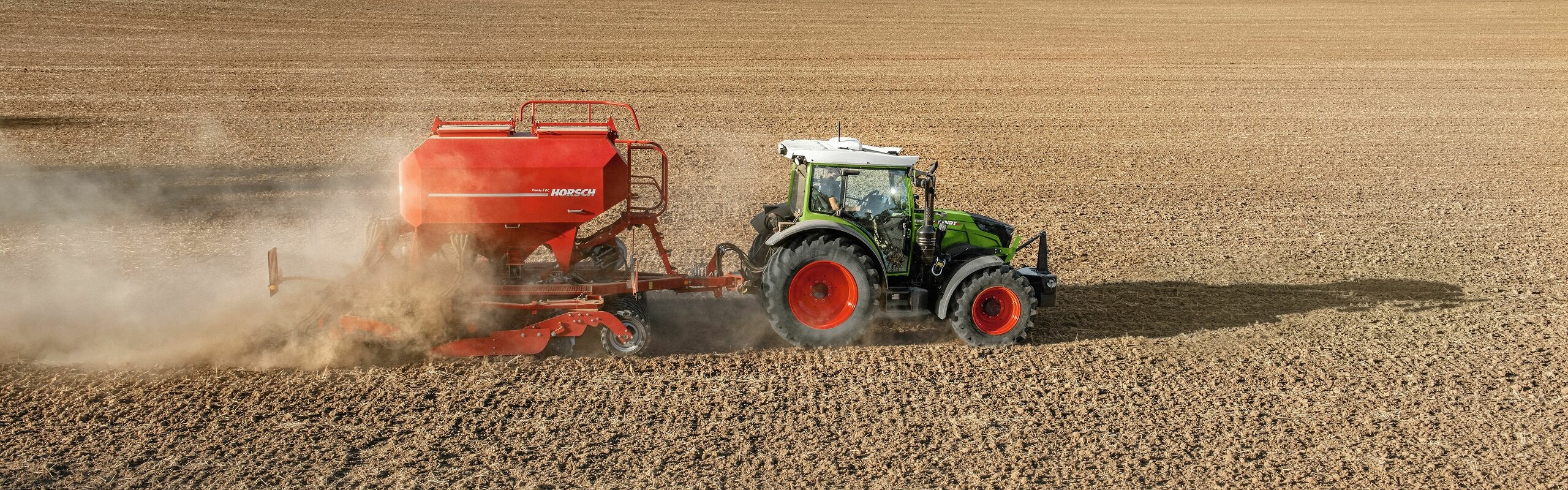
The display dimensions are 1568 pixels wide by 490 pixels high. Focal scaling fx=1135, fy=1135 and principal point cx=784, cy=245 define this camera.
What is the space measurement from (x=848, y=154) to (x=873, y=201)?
1.68 feet

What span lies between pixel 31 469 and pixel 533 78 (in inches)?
699

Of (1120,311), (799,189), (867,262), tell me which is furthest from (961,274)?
(1120,311)

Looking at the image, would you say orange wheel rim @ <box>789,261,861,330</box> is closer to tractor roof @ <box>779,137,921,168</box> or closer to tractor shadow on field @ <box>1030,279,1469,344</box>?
tractor roof @ <box>779,137,921,168</box>

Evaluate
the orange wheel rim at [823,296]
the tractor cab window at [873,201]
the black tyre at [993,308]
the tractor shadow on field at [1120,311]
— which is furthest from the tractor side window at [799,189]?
the black tyre at [993,308]

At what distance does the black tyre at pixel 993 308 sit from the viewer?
919 cm

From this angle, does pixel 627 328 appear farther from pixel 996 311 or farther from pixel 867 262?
pixel 996 311

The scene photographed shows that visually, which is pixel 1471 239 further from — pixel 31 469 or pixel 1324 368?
pixel 31 469

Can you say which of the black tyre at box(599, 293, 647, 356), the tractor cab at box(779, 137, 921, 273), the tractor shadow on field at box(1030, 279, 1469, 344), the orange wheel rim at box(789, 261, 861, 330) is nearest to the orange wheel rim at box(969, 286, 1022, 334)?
the tractor shadow on field at box(1030, 279, 1469, 344)

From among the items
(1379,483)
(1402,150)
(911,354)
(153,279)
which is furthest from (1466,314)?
(153,279)

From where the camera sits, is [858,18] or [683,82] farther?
[858,18]

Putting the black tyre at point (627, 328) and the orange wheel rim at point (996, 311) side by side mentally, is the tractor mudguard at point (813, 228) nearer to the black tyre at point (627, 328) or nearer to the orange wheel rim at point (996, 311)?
the orange wheel rim at point (996, 311)

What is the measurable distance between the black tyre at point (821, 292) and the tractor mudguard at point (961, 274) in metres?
0.53

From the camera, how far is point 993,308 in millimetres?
9375

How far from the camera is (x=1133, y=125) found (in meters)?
20.9
